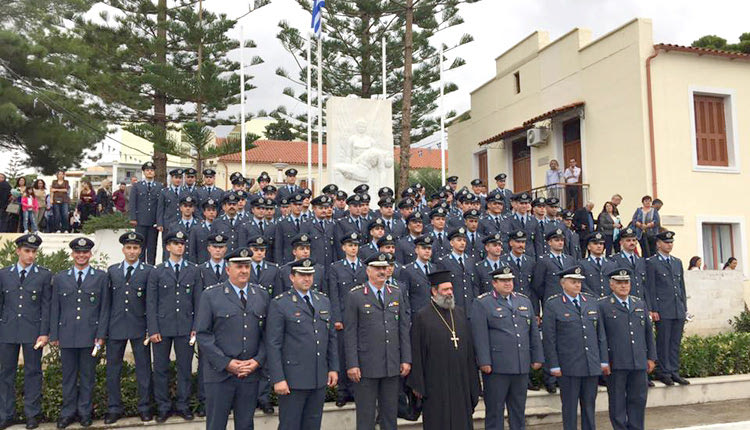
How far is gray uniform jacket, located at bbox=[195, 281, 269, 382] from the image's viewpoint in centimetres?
439

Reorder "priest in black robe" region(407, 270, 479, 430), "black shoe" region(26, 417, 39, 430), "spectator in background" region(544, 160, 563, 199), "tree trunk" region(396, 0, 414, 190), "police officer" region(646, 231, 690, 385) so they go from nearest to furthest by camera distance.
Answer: "priest in black robe" region(407, 270, 479, 430) < "black shoe" region(26, 417, 39, 430) < "police officer" region(646, 231, 690, 385) < "spectator in background" region(544, 160, 563, 199) < "tree trunk" region(396, 0, 414, 190)

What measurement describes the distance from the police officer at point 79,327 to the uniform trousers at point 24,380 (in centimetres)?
22

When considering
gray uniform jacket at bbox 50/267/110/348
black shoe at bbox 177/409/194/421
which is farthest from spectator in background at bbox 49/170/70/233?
black shoe at bbox 177/409/194/421

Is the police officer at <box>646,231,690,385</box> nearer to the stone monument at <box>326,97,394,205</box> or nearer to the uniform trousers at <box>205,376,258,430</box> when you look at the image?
the uniform trousers at <box>205,376,258,430</box>

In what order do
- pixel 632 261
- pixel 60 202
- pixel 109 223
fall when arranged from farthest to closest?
1. pixel 60 202
2. pixel 109 223
3. pixel 632 261

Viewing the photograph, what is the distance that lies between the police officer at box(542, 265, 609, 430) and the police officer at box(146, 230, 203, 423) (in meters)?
3.20

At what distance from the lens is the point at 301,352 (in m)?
4.49

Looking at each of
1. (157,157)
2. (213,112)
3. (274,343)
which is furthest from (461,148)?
(274,343)

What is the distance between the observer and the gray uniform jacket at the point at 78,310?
5.38 metres

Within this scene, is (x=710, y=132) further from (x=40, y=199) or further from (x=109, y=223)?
(x=40, y=199)

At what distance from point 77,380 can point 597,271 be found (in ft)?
17.7

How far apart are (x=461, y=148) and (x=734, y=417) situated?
14.6m

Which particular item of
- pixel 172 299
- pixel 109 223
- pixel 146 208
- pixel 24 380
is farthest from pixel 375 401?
pixel 109 223

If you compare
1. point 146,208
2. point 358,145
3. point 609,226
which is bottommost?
point 609,226
